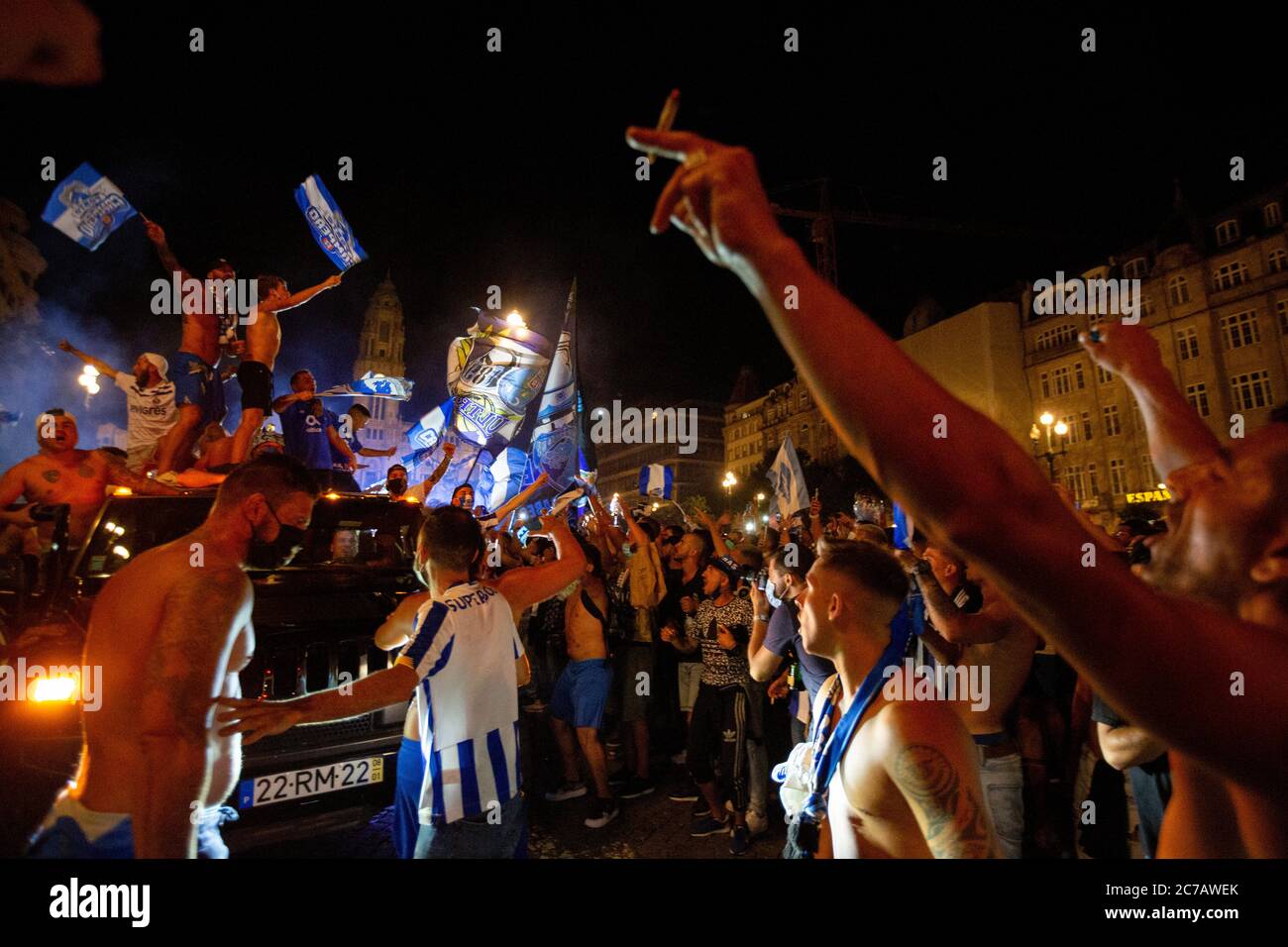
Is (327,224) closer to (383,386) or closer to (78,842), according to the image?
(383,386)

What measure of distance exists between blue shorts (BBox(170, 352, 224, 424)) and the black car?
7.77ft

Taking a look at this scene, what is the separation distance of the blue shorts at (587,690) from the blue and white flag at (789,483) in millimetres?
3461

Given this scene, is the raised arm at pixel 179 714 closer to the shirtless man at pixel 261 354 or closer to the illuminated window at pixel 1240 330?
the shirtless man at pixel 261 354

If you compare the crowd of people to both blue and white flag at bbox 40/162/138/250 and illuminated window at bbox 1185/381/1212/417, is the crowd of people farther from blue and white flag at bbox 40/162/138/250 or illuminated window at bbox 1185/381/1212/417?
illuminated window at bbox 1185/381/1212/417

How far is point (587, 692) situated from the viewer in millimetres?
5809

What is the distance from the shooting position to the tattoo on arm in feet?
5.69

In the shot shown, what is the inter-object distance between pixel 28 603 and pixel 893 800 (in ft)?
17.7

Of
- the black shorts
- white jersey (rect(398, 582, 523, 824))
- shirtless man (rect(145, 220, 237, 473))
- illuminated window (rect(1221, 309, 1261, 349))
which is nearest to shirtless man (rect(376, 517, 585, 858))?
white jersey (rect(398, 582, 523, 824))

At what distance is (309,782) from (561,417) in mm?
7740

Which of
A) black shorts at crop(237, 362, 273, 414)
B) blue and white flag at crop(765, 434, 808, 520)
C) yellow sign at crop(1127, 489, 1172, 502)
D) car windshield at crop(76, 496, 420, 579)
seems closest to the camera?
car windshield at crop(76, 496, 420, 579)

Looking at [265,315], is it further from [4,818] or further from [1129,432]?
[1129,432]

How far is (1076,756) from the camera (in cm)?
441
